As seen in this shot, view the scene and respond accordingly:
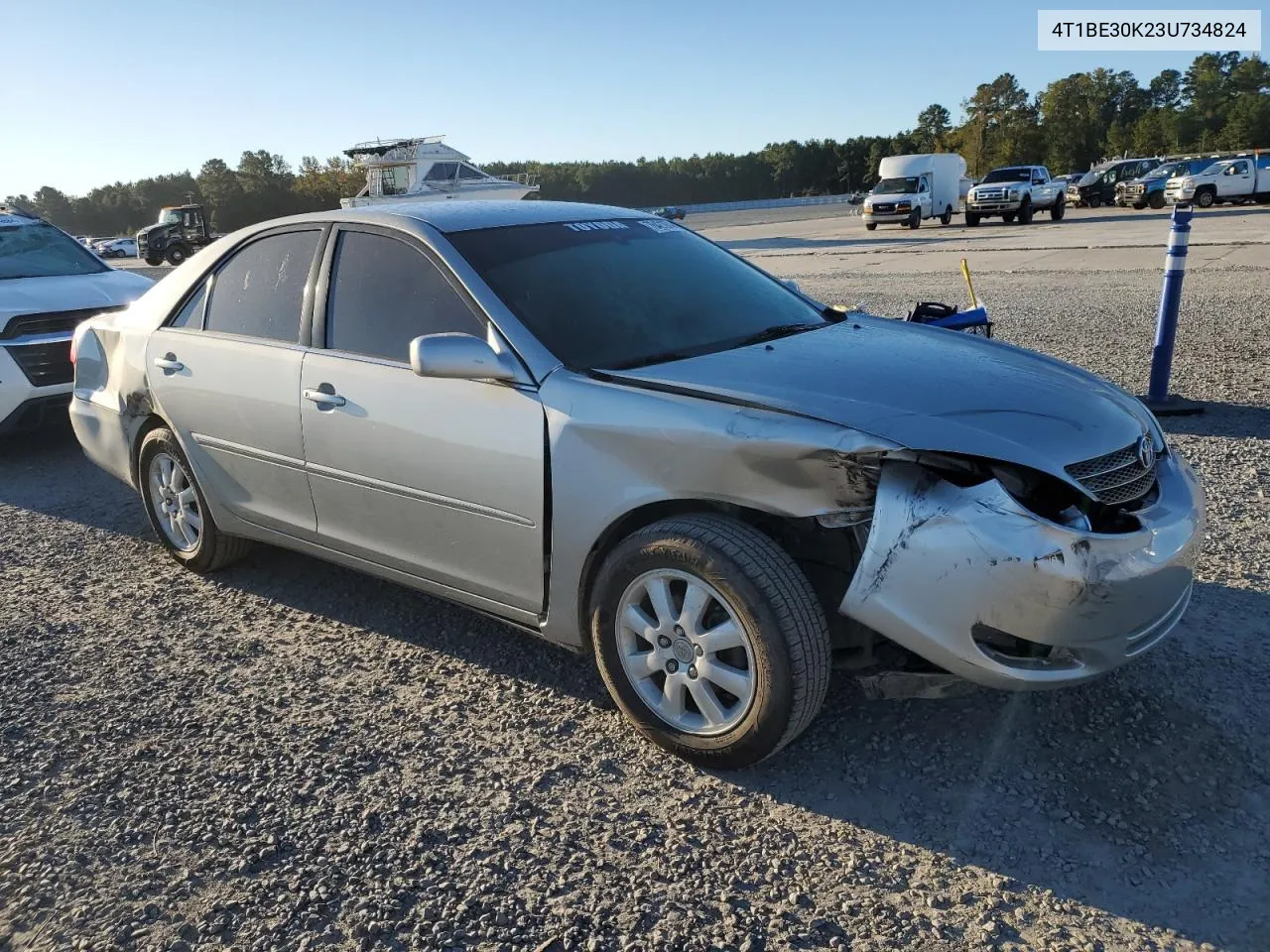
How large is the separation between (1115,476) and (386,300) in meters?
2.50

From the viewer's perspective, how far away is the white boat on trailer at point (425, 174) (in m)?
37.2

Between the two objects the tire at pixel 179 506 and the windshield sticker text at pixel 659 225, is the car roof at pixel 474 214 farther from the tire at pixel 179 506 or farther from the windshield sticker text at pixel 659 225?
the tire at pixel 179 506

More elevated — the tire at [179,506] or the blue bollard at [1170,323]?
the blue bollard at [1170,323]

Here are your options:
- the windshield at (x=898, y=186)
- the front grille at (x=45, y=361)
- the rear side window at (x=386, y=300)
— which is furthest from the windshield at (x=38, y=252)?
the windshield at (x=898, y=186)

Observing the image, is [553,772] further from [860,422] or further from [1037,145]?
[1037,145]

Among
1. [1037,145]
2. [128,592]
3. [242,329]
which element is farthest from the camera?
[1037,145]

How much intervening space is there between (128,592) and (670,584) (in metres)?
3.00

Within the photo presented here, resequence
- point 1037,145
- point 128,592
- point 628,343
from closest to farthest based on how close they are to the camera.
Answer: point 628,343
point 128,592
point 1037,145

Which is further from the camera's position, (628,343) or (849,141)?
(849,141)

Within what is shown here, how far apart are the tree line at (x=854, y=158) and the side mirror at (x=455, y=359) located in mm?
61724

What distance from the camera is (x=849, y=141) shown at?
303 ft

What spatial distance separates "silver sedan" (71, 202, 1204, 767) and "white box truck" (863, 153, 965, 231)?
95.8ft

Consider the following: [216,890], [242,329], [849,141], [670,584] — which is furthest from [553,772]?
[849,141]

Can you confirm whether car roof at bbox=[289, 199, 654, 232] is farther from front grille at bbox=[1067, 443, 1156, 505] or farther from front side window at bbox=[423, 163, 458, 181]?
front side window at bbox=[423, 163, 458, 181]
